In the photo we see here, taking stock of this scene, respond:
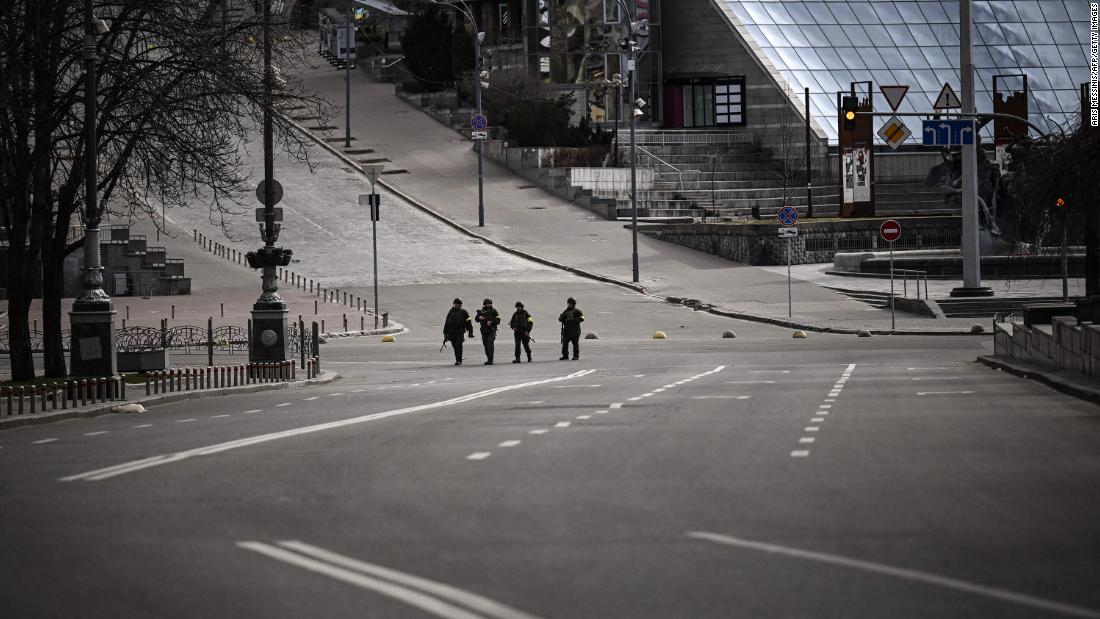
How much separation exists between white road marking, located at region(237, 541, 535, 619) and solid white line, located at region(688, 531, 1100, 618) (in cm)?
213

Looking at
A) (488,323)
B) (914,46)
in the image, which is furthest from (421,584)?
(914,46)

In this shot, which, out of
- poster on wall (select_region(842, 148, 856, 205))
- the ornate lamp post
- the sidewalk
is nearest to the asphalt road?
the ornate lamp post

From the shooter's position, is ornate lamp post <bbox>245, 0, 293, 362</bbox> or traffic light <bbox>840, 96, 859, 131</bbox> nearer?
ornate lamp post <bbox>245, 0, 293, 362</bbox>

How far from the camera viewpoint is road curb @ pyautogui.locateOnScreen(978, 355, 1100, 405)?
2139 cm

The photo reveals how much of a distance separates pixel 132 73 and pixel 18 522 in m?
17.4

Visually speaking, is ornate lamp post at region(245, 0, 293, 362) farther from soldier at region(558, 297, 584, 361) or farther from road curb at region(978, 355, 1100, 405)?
road curb at region(978, 355, 1100, 405)

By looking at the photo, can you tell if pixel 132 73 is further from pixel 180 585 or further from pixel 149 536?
pixel 180 585

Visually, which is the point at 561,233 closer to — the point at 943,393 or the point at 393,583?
the point at 943,393

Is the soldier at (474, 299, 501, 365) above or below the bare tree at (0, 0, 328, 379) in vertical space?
below

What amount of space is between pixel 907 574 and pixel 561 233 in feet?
191

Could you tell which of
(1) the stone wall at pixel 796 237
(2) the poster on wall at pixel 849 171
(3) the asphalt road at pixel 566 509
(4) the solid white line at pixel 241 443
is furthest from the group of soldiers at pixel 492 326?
(2) the poster on wall at pixel 849 171

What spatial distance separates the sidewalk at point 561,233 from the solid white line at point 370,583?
36337mm

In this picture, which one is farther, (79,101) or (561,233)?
(561,233)

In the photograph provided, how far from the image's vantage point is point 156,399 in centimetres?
2422
